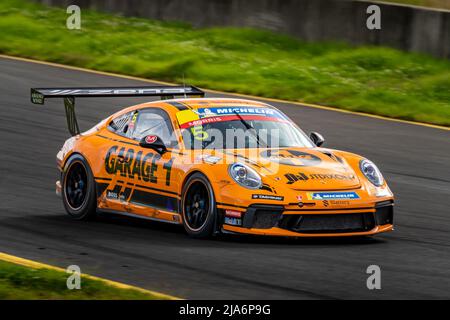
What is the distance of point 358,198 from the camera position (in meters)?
11.6

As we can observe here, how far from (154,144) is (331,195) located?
192 centimetres

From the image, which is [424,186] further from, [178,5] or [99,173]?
[178,5]

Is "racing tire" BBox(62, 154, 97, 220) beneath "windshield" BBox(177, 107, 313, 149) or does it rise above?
beneath

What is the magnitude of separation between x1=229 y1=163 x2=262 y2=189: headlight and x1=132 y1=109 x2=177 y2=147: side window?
1071 millimetres

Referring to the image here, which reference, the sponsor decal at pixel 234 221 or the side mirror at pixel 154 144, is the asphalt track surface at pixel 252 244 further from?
the side mirror at pixel 154 144

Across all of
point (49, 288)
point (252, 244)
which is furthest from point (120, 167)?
point (49, 288)

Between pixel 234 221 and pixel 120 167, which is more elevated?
pixel 120 167

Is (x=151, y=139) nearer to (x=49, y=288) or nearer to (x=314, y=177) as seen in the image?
(x=314, y=177)

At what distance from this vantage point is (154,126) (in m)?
12.9

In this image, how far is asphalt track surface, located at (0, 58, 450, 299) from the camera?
32.2 feet

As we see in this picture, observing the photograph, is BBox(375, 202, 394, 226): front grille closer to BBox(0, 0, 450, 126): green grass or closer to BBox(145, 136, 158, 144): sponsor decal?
BBox(145, 136, 158, 144): sponsor decal

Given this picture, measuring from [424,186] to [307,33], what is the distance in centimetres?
734

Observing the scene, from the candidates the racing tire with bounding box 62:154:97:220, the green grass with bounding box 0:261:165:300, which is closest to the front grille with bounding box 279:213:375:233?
the green grass with bounding box 0:261:165:300

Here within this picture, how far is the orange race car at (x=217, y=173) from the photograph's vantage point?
11.4m
